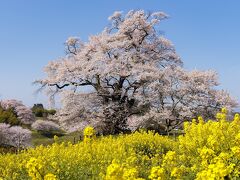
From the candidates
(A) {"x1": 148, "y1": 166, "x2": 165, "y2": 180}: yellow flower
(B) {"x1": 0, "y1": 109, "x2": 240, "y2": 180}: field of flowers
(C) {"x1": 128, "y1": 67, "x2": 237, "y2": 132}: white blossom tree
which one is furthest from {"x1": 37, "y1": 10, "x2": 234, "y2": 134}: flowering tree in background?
(A) {"x1": 148, "y1": 166, "x2": 165, "y2": 180}: yellow flower

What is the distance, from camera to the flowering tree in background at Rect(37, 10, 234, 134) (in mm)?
28000

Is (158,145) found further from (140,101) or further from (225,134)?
(140,101)

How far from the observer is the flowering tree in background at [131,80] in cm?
2800

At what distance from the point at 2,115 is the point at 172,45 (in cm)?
1184

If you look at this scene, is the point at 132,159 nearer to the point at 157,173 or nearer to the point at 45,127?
the point at 157,173

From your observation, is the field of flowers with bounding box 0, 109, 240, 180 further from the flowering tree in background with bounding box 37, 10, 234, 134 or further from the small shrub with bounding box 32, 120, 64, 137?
the small shrub with bounding box 32, 120, 64, 137

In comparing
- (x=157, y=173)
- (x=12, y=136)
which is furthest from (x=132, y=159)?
(x=12, y=136)

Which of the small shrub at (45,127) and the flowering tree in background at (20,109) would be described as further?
the flowering tree in background at (20,109)

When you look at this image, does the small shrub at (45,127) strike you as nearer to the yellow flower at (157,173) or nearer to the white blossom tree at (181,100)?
the white blossom tree at (181,100)

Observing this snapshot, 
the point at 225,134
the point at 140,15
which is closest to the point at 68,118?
the point at 140,15

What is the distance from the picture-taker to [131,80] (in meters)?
29.7

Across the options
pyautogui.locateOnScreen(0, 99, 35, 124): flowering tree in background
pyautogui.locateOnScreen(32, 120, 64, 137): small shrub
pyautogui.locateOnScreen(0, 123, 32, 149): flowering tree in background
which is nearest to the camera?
pyautogui.locateOnScreen(0, 123, 32, 149): flowering tree in background

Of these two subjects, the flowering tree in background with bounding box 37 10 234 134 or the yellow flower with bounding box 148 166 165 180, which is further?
the flowering tree in background with bounding box 37 10 234 134

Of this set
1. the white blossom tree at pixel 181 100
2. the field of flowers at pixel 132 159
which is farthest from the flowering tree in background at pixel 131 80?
the field of flowers at pixel 132 159
